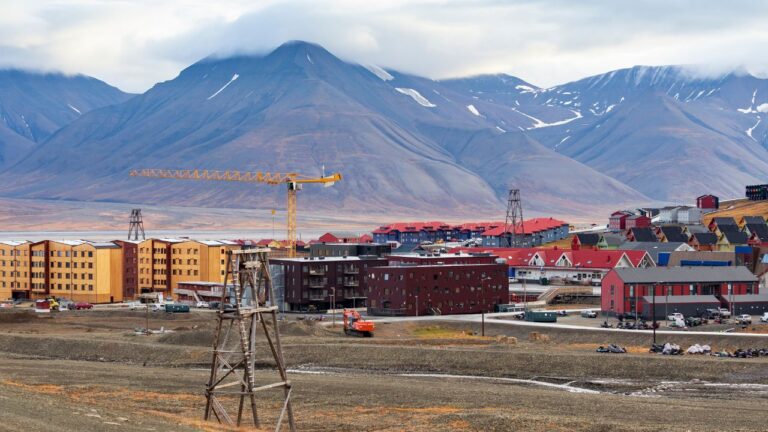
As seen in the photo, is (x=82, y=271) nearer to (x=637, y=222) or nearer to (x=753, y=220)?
(x=753, y=220)

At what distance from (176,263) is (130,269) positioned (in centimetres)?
519

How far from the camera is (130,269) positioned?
5098 inches

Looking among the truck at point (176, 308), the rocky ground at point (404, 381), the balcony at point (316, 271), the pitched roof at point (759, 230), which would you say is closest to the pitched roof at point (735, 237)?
the pitched roof at point (759, 230)

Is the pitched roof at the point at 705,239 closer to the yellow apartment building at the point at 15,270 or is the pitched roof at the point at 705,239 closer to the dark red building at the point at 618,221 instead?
the dark red building at the point at 618,221

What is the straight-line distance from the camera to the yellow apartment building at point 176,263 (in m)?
131

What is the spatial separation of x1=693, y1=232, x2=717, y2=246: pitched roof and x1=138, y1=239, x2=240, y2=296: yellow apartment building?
53.6 metres

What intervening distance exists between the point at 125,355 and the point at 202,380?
→ 15.9 metres

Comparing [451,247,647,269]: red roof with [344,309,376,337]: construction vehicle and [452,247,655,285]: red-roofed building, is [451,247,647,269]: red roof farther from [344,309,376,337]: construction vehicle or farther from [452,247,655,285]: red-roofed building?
[344,309,376,337]: construction vehicle

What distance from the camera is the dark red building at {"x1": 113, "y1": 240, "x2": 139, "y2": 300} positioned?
422ft

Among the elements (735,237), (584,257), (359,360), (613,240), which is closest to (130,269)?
(584,257)

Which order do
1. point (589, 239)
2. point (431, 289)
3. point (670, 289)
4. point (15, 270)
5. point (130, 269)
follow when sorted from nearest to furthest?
1. point (670, 289)
2. point (431, 289)
3. point (15, 270)
4. point (130, 269)
5. point (589, 239)

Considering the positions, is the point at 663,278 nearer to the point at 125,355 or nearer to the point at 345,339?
the point at 345,339

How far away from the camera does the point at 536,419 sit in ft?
161

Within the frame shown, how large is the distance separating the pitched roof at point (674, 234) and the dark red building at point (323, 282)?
4856cm
